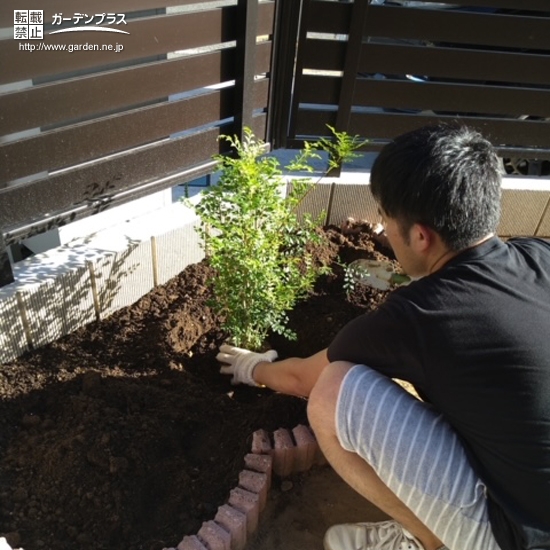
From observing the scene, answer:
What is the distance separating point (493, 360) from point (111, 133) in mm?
2185

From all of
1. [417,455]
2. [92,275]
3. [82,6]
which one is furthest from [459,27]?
[417,455]

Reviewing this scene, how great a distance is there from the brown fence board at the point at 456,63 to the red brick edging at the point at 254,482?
2369mm

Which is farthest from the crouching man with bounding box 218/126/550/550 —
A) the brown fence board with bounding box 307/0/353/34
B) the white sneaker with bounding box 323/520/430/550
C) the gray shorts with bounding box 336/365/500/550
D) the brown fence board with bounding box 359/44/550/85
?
the brown fence board with bounding box 359/44/550/85

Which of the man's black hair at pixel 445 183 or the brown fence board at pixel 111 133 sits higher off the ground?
the man's black hair at pixel 445 183

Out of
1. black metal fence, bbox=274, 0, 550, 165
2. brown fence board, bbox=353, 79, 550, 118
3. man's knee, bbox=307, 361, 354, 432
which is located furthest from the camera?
brown fence board, bbox=353, 79, 550, 118

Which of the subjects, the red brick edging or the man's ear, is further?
the red brick edging

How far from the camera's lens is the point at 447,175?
5.65ft

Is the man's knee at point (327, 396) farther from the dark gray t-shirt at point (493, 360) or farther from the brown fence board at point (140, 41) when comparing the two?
the brown fence board at point (140, 41)

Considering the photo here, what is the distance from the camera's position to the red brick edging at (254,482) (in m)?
2.12

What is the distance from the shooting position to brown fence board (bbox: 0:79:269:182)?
8.77ft

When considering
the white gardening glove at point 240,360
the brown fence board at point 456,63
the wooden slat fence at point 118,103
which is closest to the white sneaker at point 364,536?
the white gardening glove at point 240,360

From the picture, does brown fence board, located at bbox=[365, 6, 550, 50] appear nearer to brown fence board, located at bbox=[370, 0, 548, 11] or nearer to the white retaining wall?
brown fence board, located at bbox=[370, 0, 548, 11]

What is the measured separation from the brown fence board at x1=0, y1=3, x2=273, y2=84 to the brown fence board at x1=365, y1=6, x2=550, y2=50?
2.34 ft

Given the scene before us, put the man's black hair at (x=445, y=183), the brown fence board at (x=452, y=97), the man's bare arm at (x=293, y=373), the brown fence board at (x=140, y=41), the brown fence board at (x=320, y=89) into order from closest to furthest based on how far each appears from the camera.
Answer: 1. the man's black hair at (x=445, y=183)
2. the man's bare arm at (x=293, y=373)
3. the brown fence board at (x=140, y=41)
4. the brown fence board at (x=320, y=89)
5. the brown fence board at (x=452, y=97)
